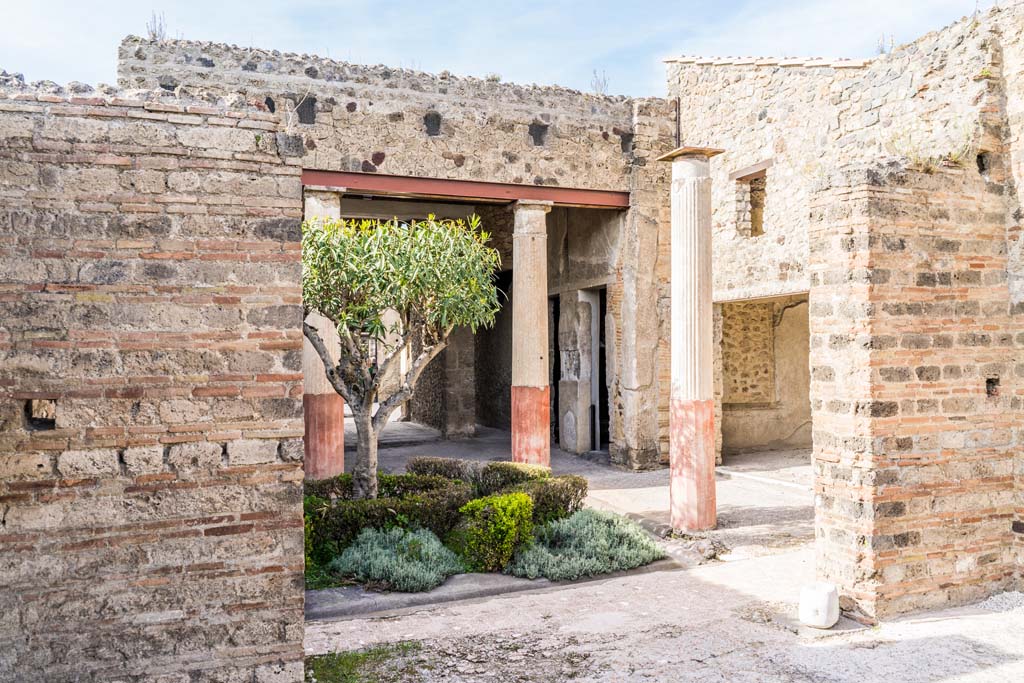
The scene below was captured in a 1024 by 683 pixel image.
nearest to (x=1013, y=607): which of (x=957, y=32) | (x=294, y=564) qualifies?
(x=957, y=32)

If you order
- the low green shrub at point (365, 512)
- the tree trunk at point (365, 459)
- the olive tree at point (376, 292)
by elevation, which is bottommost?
the low green shrub at point (365, 512)

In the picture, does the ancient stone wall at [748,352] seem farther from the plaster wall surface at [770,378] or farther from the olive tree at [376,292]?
Answer: the olive tree at [376,292]

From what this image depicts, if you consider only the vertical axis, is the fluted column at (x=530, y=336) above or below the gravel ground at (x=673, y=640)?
above

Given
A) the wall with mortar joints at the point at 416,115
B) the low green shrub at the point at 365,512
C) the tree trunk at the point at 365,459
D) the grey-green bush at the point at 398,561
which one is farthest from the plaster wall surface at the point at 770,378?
the grey-green bush at the point at 398,561

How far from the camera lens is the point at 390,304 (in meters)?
7.44

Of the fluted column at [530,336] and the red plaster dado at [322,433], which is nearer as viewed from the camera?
the red plaster dado at [322,433]

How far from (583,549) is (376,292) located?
3.11m

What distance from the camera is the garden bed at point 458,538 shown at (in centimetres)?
650

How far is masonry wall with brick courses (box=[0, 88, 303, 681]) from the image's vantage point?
3.66 m

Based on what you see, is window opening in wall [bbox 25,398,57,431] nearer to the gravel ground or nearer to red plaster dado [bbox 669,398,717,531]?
the gravel ground

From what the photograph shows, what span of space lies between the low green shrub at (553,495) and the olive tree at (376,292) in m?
1.58

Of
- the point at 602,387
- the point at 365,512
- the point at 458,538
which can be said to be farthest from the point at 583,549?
the point at 602,387

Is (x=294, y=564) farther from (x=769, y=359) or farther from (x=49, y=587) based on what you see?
(x=769, y=359)

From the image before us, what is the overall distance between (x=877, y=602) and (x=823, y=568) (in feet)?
1.61
